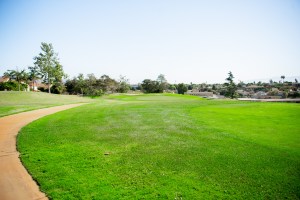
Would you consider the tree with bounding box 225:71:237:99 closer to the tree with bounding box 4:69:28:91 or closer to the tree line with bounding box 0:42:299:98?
the tree line with bounding box 0:42:299:98

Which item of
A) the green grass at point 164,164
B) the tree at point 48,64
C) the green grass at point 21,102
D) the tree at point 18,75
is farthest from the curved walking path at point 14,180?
the tree at point 18,75

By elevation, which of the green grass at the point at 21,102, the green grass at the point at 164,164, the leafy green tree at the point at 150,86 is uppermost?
the leafy green tree at the point at 150,86

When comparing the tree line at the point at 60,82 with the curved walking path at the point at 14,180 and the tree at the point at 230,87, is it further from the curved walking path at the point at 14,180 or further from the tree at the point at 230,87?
the curved walking path at the point at 14,180

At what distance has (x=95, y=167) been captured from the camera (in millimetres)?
6441

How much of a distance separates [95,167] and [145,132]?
4931mm

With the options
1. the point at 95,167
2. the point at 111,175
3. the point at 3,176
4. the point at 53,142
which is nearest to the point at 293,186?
the point at 111,175

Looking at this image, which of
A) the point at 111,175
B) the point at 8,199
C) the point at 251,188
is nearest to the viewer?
the point at 8,199

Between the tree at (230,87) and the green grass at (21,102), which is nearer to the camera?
the green grass at (21,102)

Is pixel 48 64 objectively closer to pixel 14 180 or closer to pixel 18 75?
pixel 18 75

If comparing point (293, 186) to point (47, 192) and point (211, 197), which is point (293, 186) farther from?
point (47, 192)

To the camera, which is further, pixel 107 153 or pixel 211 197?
pixel 107 153

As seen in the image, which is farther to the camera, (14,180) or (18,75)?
(18,75)

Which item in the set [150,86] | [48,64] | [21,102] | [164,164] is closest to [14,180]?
[164,164]

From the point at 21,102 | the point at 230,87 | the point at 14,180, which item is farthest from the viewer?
the point at 230,87
